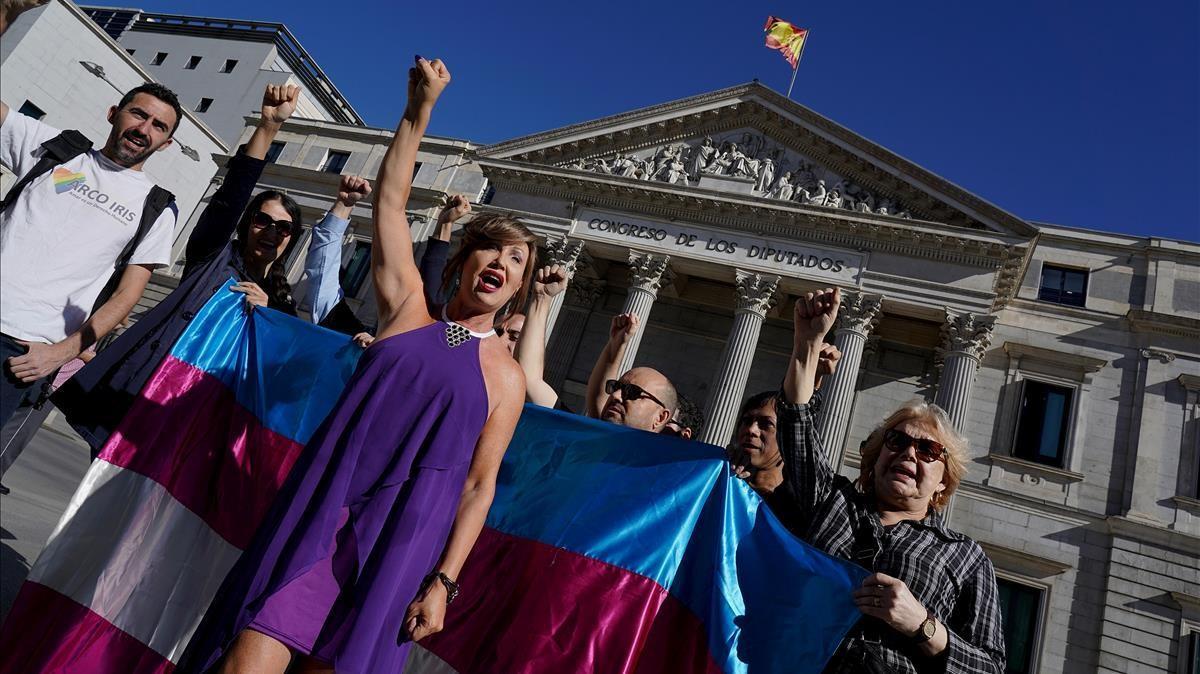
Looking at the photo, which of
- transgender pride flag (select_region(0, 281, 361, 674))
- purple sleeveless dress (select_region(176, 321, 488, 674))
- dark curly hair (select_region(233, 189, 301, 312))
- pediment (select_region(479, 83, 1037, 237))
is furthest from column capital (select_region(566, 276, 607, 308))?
purple sleeveless dress (select_region(176, 321, 488, 674))

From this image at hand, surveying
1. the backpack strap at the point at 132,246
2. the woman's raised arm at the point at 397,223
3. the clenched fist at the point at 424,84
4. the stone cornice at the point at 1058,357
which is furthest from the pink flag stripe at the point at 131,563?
the stone cornice at the point at 1058,357

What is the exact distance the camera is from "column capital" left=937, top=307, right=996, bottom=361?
1844 centimetres

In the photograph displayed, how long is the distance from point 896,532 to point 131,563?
3.44 meters

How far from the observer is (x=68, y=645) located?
3.03 meters

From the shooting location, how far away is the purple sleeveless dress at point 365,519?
1.99 m

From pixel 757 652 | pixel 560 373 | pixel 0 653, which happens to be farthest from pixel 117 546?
pixel 560 373

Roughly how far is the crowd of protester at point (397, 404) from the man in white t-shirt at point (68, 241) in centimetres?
1

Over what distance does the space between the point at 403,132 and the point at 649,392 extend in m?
2.04

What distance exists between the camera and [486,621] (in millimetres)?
2938

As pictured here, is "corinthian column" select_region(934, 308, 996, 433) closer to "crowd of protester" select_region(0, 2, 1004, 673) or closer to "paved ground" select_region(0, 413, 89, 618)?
"crowd of protester" select_region(0, 2, 1004, 673)

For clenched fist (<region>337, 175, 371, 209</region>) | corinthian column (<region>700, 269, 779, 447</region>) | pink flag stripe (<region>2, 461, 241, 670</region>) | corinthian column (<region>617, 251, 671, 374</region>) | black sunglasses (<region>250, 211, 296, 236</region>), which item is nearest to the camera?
pink flag stripe (<region>2, 461, 241, 670</region>)

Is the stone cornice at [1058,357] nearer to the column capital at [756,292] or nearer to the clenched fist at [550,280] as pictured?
the column capital at [756,292]

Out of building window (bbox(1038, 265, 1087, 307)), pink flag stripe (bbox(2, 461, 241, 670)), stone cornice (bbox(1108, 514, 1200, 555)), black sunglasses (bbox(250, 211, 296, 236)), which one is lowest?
pink flag stripe (bbox(2, 461, 241, 670))

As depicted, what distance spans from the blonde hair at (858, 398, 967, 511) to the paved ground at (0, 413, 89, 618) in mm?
4924
